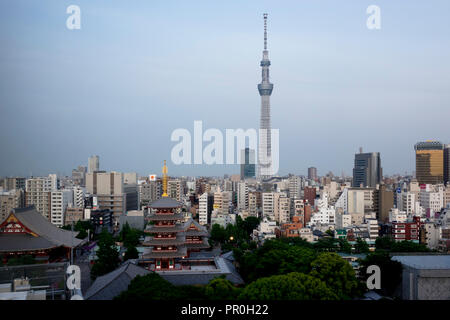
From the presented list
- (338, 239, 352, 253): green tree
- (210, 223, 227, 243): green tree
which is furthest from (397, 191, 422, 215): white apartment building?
(210, 223, 227, 243): green tree

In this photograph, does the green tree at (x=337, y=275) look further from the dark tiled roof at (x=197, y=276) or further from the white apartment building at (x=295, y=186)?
the white apartment building at (x=295, y=186)

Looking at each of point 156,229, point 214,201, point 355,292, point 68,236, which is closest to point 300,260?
point 355,292

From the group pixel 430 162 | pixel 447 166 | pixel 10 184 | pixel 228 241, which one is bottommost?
pixel 228 241

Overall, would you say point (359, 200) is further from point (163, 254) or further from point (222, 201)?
point (163, 254)

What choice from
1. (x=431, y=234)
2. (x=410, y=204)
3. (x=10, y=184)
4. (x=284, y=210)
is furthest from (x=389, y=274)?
(x=410, y=204)

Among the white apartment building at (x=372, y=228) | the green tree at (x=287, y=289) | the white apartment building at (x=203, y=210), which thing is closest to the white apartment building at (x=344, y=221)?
the white apartment building at (x=372, y=228)
